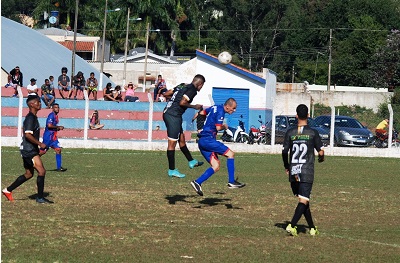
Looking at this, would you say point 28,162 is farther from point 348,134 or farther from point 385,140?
point 348,134

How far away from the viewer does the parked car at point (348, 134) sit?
38.6 meters

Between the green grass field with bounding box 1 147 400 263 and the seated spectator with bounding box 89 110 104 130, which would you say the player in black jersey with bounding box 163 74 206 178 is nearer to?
the green grass field with bounding box 1 147 400 263

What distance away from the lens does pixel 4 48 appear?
51344 millimetres

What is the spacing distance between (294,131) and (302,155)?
0.42m

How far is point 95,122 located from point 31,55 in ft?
67.1

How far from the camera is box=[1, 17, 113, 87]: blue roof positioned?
165 ft

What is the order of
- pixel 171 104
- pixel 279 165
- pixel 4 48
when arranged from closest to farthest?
1. pixel 171 104
2. pixel 279 165
3. pixel 4 48

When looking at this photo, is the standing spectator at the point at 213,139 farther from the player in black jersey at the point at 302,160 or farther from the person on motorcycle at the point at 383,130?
the person on motorcycle at the point at 383,130

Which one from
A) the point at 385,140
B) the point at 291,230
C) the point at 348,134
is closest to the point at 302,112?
the point at 291,230

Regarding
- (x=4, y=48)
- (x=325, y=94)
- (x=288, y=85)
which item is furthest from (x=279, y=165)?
(x=288, y=85)

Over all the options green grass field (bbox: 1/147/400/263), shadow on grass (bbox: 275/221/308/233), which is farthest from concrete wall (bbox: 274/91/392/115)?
Answer: shadow on grass (bbox: 275/221/308/233)

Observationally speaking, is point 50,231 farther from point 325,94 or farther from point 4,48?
point 325,94

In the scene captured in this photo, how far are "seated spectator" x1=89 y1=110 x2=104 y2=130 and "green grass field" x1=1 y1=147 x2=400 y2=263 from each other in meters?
10.0

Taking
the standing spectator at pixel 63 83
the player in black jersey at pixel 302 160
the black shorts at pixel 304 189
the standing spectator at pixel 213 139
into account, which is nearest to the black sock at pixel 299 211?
the player in black jersey at pixel 302 160
